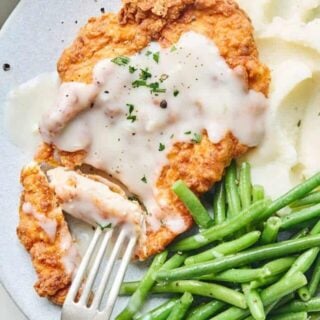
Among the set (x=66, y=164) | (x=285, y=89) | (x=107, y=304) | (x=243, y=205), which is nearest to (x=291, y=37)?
(x=285, y=89)

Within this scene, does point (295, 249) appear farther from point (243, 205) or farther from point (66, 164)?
point (66, 164)

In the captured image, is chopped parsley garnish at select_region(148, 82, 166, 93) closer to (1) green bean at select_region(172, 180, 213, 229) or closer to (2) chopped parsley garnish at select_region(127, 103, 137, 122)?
(2) chopped parsley garnish at select_region(127, 103, 137, 122)

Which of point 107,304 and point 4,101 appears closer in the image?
point 107,304

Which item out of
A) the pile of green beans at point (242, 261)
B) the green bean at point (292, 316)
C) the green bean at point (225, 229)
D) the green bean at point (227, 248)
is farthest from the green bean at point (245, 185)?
the green bean at point (292, 316)

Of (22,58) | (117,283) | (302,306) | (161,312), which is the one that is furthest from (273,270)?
(22,58)

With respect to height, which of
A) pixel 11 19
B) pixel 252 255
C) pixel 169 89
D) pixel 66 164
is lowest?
pixel 252 255

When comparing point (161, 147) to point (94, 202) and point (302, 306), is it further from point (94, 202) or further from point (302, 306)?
point (302, 306)
